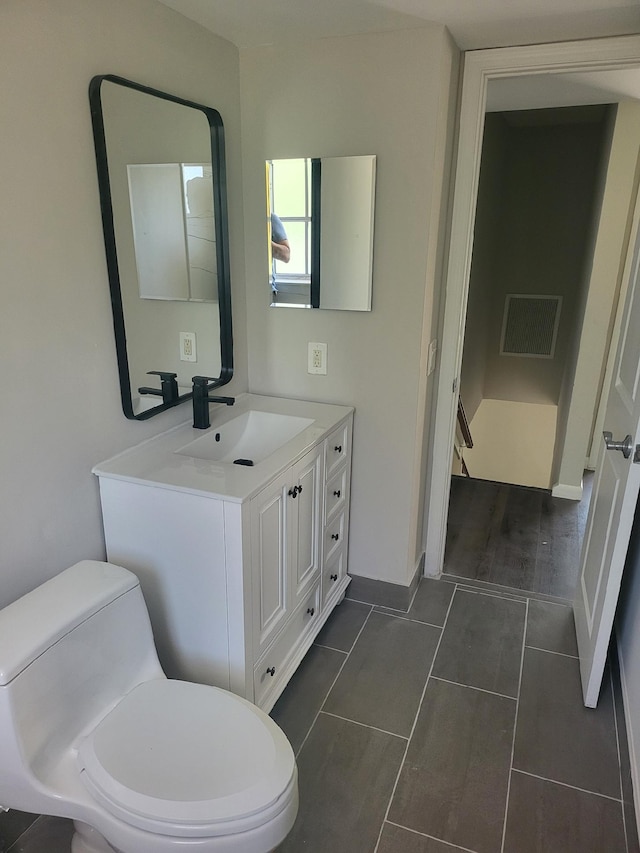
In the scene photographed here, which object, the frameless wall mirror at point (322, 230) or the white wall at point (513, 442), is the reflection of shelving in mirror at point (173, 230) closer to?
the frameless wall mirror at point (322, 230)

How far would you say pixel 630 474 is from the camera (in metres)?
1.62

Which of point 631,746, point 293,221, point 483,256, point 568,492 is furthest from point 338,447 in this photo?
point 483,256

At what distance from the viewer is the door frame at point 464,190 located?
1868 mm

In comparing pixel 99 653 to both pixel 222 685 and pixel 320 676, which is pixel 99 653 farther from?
pixel 320 676

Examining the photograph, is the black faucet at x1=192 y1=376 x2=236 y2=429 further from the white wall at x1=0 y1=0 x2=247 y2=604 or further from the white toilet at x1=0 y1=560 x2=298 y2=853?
the white toilet at x1=0 y1=560 x2=298 y2=853

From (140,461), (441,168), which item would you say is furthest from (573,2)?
(140,461)

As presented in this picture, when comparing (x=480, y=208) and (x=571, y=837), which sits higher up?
(x=480, y=208)

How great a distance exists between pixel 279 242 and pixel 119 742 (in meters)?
1.67

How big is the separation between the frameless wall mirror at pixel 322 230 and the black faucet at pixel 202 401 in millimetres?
502

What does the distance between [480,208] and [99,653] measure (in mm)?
3603

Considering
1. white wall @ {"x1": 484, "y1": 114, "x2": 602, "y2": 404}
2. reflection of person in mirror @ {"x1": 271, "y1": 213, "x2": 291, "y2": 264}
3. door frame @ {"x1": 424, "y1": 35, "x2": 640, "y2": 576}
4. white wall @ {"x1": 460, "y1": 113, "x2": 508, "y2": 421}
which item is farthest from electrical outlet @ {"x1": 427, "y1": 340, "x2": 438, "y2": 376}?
white wall @ {"x1": 484, "y1": 114, "x2": 602, "y2": 404}

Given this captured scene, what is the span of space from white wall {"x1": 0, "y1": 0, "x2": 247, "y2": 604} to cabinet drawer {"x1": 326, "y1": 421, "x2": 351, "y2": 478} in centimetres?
71

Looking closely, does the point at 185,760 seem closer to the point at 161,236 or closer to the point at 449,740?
the point at 449,740

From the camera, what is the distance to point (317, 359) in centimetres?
222
